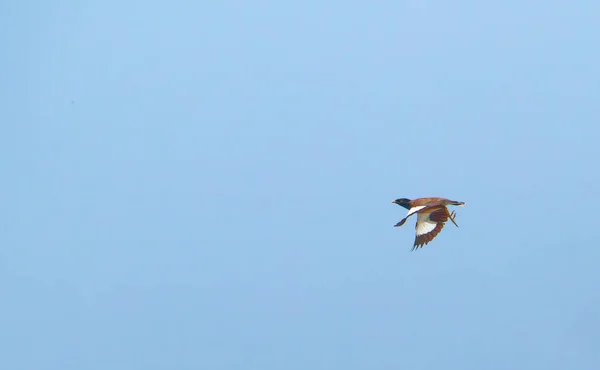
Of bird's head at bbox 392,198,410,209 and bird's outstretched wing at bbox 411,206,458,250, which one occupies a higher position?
bird's head at bbox 392,198,410,209

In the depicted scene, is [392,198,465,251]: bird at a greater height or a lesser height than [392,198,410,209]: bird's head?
lesser

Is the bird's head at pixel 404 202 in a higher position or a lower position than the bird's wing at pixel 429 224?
higher
